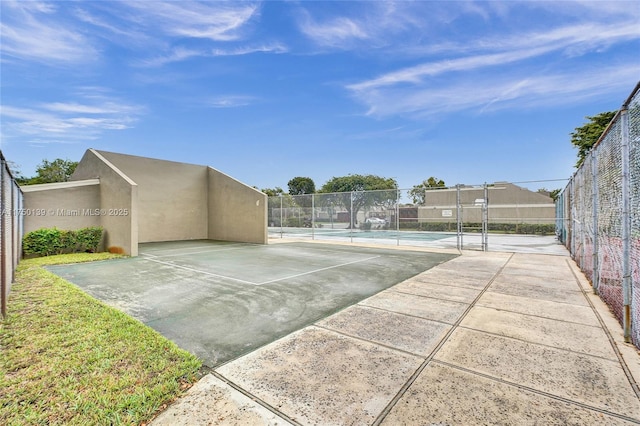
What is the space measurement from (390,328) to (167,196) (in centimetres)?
1412

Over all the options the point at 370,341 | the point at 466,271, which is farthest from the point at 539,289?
the point at 370,341

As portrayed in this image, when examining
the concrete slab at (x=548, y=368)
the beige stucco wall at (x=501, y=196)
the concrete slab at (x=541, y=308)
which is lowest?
the concrete slab at (x=541, y=308)

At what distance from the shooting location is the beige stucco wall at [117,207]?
9.37m

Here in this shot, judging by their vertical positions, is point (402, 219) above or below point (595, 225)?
below

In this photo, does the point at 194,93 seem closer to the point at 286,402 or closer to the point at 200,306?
the point at 200,306

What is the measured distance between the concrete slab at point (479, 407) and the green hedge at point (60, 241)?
11537mm

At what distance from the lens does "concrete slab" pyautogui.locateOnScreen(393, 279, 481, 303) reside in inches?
179

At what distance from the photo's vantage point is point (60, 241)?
9195 millimetres

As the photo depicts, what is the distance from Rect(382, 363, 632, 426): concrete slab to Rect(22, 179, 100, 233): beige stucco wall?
41.2 ft

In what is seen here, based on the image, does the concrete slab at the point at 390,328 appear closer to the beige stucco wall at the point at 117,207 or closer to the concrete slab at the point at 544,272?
the concrete slab at the point at 544,272

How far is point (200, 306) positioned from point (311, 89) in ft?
58.5

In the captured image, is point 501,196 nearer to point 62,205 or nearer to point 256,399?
point 256,399

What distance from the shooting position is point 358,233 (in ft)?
53.0

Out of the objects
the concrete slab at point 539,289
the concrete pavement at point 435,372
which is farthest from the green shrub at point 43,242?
the concrete slab at point 539,289
